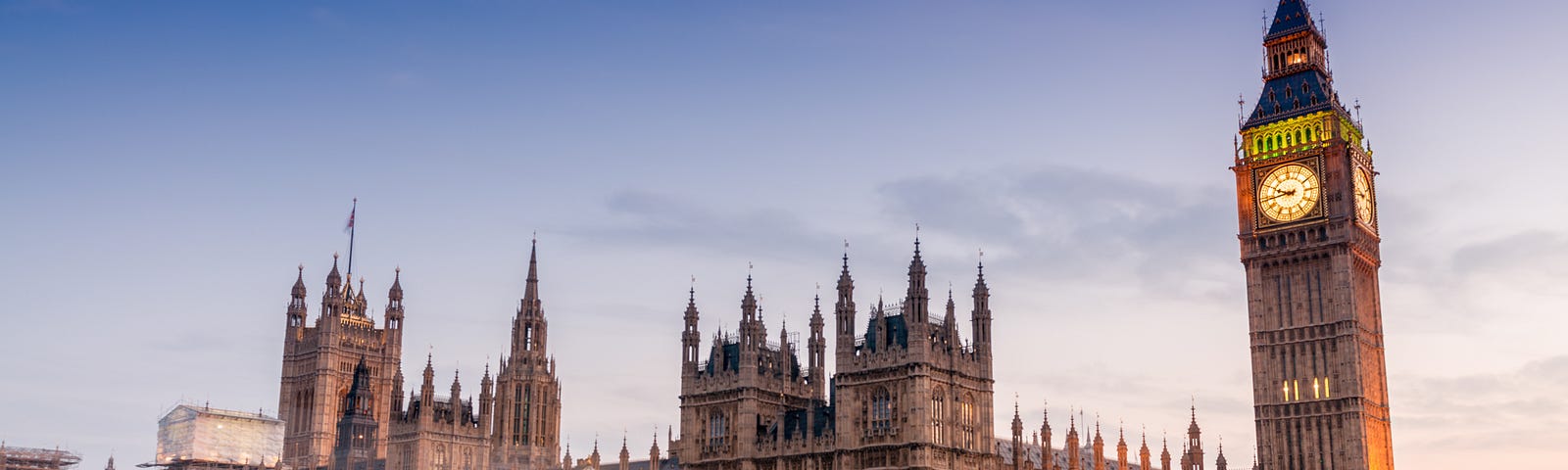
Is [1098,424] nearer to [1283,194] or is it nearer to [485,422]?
[1283,194]

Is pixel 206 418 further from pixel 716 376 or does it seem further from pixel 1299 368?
pixel 1299 368

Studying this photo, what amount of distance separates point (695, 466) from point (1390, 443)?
5345cm

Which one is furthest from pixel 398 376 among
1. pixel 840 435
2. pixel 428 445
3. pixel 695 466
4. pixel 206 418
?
pixel 840 435

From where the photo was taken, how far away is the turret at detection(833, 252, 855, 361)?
99250 millimetres

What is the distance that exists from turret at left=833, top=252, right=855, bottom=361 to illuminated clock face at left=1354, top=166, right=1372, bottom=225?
1799 inches

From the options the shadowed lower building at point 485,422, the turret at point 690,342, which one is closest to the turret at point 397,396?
the shadowed lower building at point 485,422

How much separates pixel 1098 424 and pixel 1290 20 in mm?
38148

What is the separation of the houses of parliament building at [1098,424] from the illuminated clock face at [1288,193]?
0.36 ft

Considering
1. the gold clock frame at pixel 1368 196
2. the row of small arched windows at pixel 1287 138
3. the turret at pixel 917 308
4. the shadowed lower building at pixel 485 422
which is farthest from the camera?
the shadowed lower building at pixel 485 422

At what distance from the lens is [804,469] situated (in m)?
100

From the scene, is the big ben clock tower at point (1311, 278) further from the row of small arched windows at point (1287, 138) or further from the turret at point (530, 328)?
the turret at point (530, 328)

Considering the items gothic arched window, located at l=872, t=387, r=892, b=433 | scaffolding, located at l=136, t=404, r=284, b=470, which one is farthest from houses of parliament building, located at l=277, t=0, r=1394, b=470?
scaffolding, located at l=136, t=404, r=284, b=470

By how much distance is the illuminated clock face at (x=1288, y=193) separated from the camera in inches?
4953

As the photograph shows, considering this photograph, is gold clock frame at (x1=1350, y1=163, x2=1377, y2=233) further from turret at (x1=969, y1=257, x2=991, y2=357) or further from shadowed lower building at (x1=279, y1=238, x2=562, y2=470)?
shadowed lower building at (x1=279, y1=238, x2=562, y2=470)
